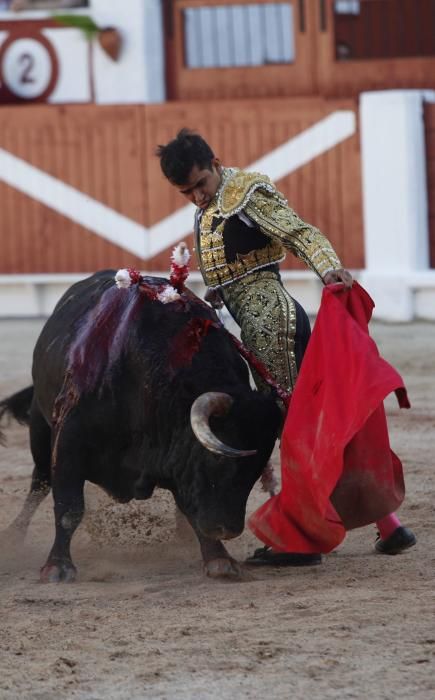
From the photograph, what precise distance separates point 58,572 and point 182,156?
1.08m

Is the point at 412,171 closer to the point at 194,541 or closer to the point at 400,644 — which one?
the point at 194,541

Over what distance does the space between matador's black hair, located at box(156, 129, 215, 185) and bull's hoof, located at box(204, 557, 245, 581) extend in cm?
94

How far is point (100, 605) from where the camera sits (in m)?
3.33

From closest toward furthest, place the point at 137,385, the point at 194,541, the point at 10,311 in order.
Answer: the point at 137,385
the point at 194,541
the point at 10,311

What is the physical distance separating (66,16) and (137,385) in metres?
6.58

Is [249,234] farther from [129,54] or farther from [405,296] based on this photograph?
[129,54]

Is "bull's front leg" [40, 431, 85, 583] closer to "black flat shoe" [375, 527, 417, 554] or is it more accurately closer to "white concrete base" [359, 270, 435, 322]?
"black flat shoe" [375, 527, 417, 554]

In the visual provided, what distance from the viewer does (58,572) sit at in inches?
145

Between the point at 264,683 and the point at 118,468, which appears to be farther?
the point at 118,468

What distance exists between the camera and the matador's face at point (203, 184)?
140 inches

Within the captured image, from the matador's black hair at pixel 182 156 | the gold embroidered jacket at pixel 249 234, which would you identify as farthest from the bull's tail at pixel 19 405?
the matador's black hair at pixel 182 156

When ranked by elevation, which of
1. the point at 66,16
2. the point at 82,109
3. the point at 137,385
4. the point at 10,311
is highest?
the point at 66,16

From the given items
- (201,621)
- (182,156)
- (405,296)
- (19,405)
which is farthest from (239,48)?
(201,621)

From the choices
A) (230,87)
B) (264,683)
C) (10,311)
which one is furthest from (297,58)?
(264,683)
